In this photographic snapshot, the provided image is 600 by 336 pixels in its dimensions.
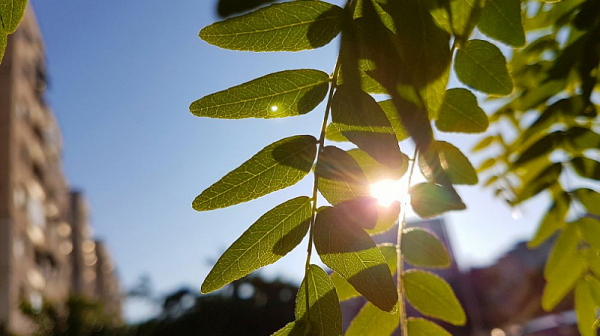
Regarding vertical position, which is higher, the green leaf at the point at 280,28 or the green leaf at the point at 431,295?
the green leaf at the point at 280,28

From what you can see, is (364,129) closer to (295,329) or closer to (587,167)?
(295,329)

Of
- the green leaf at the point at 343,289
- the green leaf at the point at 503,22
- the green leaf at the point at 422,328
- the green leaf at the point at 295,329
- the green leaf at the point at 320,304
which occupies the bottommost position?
the green leaf at the point at 422,328

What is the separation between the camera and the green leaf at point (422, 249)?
0.74m

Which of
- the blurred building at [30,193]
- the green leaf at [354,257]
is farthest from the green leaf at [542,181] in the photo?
the blurred building at [30,193]

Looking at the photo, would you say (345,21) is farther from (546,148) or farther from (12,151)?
(12,151)

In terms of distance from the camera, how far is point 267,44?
0.57 meters

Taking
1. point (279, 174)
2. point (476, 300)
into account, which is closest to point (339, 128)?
point (279, 174)

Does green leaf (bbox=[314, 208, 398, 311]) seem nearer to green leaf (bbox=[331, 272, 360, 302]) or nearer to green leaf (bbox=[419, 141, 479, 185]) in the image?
green leaf (bbox=[331, 272, 360, 302])

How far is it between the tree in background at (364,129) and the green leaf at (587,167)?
0.21 m

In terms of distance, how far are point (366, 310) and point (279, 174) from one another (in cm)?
20

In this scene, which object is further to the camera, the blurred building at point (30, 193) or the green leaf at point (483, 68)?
the blurred building at point (30, 193)

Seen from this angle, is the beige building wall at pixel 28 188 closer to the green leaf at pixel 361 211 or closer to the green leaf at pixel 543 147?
the green leaf at pixel 543 147

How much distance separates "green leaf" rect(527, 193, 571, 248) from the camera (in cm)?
99

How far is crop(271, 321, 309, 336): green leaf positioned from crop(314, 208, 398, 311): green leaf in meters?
0.06
